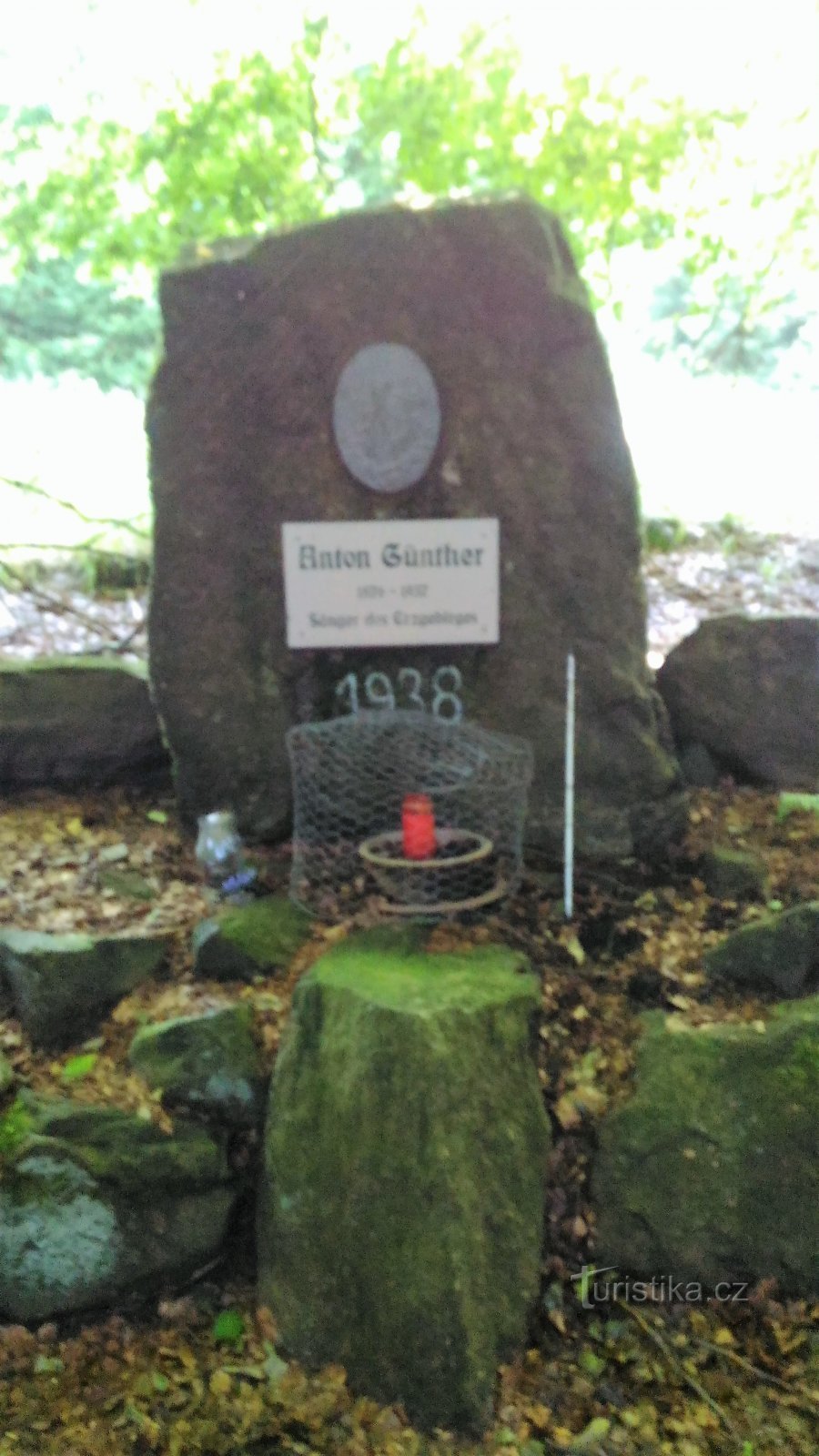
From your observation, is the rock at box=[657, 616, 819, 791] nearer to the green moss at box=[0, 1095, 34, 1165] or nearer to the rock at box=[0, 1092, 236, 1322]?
the rock at box=[0, 1092, 236, 1322]

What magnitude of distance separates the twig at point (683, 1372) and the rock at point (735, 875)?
1467 mm

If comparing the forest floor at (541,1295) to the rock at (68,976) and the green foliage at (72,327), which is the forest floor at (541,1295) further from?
the green foliage at (72,327)

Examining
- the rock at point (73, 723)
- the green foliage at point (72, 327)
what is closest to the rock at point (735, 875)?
the rock at point (73, 723)

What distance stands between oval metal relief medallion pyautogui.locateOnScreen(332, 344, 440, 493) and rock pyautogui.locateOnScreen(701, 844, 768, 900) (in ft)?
5.76

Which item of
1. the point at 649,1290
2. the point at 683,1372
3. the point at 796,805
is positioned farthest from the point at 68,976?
the point at 796,805

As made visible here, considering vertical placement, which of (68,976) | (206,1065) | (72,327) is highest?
(72,327)

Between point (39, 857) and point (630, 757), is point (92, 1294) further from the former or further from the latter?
point (630, 757)

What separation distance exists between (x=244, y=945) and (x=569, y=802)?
1198 mm

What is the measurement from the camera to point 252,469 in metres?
4.10

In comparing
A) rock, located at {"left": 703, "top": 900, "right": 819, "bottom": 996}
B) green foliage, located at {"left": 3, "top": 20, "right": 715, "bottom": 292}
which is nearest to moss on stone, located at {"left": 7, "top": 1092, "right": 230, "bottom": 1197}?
rock, located at {"left": 703, "top": 900, "right": 819, "bottom": 996}

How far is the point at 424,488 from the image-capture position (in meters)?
4.09

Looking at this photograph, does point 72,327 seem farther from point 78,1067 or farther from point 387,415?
point 78,1067

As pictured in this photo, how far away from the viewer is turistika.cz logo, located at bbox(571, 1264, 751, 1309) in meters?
2.97

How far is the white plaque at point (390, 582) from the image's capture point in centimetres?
407
